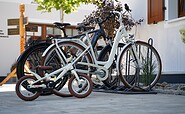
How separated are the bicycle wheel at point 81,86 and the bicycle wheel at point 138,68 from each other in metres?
0.51

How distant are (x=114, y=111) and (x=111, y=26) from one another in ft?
20.2

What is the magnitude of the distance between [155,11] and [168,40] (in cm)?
78

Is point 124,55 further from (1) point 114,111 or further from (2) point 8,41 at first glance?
(2) point 8,41

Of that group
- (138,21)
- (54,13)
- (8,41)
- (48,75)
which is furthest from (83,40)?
(54,13)

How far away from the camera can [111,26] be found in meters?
9.35

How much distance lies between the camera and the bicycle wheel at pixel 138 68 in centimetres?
523

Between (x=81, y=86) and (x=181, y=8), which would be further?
(x=181, y=8)

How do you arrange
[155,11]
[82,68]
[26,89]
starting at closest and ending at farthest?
[26,89] → [82,68] → [155,11]

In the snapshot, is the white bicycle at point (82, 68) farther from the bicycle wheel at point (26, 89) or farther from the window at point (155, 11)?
the window at point (155, 11)

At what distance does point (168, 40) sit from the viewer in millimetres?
8055

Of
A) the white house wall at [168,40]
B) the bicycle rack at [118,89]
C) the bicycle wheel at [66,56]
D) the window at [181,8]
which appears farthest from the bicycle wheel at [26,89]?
the window at [181,8]

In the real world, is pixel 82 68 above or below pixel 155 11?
below

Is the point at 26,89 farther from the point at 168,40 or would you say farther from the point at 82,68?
the point at 168,40

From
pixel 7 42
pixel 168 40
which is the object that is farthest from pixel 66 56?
pixel 7 42
